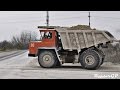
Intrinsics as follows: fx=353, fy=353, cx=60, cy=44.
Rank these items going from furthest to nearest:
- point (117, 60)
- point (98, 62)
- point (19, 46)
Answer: point (19, 46), point (117, 60), point (98, 62)

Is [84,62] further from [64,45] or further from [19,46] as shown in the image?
[19,46]

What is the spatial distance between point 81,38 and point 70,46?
2.68 ft

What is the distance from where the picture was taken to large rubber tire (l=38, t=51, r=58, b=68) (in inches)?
843

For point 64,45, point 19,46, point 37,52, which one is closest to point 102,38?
point 64,45

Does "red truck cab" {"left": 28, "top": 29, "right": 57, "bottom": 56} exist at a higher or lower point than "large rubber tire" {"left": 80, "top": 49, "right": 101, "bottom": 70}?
higher

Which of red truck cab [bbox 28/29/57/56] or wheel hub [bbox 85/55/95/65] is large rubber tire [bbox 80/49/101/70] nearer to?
wheel hub [bbox 85/55/95/65]

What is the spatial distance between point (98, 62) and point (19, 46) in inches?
2209

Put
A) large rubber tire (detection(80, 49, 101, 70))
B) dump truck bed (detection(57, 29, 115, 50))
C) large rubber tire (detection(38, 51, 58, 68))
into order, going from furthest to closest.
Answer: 1. large rubber tire (detection(38, 51, 58, 68))
2. dump truck bed (detection(57, 29, 115, 50))
3. large rubber tire (detection(80, 49, 101, 70))

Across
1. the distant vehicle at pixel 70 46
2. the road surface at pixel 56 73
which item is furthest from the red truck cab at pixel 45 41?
the road surface at pixel 56 73

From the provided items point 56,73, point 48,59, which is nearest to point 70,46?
point 48,59

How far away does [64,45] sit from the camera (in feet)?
69.7

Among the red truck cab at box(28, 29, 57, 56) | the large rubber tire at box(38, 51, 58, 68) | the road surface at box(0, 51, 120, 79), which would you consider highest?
the red truck cab at box(28, 29, 57, 56)

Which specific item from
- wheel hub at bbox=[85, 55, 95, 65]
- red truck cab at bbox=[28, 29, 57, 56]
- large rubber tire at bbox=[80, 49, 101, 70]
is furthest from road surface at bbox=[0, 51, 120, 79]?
red truck cab at bbox=[28, 29, 57, 56]

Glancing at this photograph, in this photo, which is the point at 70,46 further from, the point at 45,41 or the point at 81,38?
the point at 45,41
